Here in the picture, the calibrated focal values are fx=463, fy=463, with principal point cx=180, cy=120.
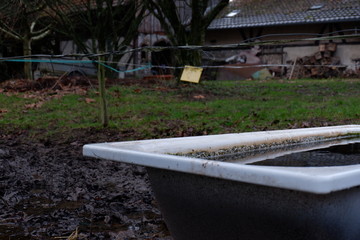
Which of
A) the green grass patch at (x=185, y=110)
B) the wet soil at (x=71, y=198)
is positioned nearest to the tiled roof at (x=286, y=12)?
the green grass patch at (x=185, y=110)

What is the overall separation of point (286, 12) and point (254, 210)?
19.7 metres

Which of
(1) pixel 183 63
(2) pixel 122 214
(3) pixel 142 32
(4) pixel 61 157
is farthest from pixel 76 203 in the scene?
(3) pixel 142 32

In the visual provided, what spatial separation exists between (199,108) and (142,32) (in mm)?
11671

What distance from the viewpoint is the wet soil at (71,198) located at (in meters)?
2.73

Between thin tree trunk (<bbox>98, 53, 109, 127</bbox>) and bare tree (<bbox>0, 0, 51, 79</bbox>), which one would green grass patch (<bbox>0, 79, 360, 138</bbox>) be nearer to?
thin tree trunk (<bbox>98, 53, 109, 127</bbox>)

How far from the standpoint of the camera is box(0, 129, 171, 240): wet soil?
8.95ft

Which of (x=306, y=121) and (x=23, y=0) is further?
(x=23, y=0)

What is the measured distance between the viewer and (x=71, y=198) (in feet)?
11.0

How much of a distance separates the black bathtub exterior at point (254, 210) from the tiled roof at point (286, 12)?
55.3ft

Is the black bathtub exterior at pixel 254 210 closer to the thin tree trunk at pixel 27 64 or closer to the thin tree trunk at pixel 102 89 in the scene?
the thin tree trunk at pixel 102 89

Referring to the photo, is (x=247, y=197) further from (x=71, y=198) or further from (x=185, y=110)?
(x=185, y=110)

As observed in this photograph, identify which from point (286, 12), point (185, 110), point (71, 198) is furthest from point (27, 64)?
point (71, 198)

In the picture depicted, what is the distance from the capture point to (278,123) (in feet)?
19.5

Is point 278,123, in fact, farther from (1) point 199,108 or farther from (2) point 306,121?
(1) point 199,108
